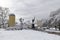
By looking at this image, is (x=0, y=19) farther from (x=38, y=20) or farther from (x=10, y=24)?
(x=38, y=20)

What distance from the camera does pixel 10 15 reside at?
53.3 metres

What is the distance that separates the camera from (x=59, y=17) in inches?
1300

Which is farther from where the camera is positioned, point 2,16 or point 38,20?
point 38,20

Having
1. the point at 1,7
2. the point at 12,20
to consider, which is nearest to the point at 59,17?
the point at 12,20

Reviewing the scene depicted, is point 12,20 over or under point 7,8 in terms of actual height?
under

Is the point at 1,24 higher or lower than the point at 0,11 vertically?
lower

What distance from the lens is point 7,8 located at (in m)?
53.2

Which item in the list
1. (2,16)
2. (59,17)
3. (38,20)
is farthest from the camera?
(38,20)

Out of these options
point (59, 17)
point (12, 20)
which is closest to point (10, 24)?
point (12, 20)

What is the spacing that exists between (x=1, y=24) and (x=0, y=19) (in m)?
3.06

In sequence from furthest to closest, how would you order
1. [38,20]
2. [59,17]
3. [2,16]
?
[38,20]
[2,16]
[59,17]

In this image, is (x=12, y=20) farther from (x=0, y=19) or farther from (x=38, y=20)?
(x=38, y=20)

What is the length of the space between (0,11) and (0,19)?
3.07 metres

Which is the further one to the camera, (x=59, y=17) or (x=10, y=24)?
(x=10, y=24)
